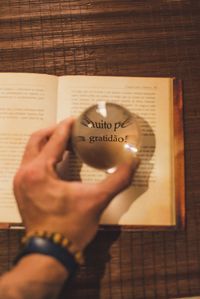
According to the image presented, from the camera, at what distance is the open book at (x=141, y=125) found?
2.03ft

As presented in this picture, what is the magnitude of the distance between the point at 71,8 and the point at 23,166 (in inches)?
13.6

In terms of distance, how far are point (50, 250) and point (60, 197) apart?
7 centimetres

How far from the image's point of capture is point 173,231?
62 centimetres

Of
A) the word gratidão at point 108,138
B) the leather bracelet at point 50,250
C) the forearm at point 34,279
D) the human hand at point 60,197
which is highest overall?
the word gratidão at point 108,138

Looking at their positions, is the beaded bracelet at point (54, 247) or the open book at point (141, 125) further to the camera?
the open book at point (141, 125)

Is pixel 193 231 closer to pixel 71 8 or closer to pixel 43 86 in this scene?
pixel 43 86

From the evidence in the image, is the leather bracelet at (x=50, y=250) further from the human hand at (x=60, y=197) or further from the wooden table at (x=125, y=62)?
the wooden table at (x=125, y=62)

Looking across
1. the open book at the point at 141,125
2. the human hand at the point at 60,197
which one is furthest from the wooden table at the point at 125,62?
the human hand at the point at 60,197

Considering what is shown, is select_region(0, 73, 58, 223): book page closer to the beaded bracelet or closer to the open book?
the open book

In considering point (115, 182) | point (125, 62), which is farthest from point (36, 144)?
point (125, 62)

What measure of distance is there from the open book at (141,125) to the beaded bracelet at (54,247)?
5.6 inches

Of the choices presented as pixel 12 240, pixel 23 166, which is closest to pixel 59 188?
pixel 23 166

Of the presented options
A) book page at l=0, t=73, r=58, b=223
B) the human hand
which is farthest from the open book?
the human hand

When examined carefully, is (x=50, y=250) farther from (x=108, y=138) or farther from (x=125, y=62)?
(x=125, y=62)
